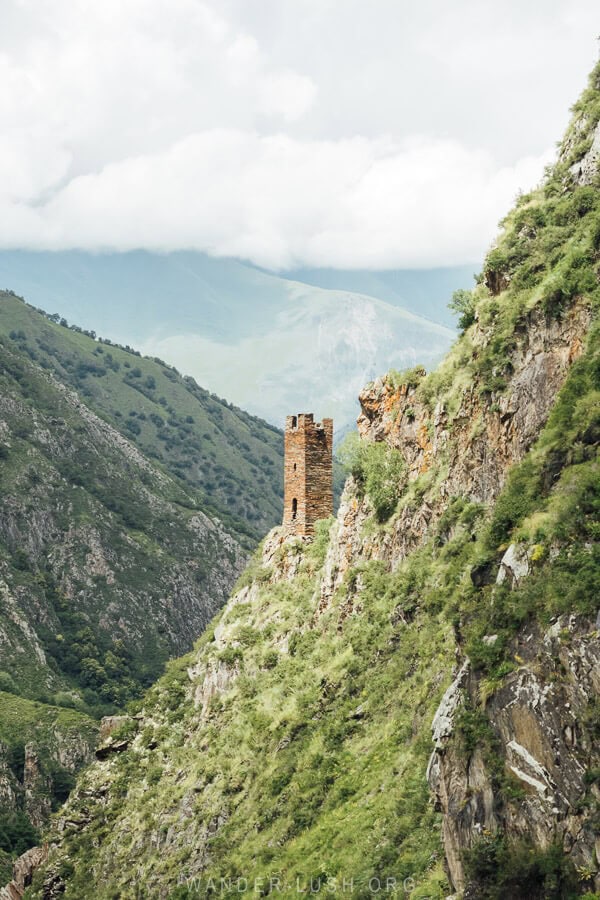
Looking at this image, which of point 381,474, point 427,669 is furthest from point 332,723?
point 381,474

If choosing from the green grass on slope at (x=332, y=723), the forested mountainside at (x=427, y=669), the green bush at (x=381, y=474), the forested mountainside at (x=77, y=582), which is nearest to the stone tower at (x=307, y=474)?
the forested mountainside at (x=427, y=669)

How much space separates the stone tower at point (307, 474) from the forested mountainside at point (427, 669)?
136 cm

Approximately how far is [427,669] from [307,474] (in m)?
19.6

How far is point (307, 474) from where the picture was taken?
49406 mm

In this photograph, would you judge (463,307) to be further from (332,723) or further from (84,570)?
(84,570)

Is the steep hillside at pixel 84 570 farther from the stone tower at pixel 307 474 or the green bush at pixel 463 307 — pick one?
the green bush at pixel 463 307

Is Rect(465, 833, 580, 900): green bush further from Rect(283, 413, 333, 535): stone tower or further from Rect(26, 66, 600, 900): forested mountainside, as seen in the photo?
Rect(283, 413, 333, 535): stone tower

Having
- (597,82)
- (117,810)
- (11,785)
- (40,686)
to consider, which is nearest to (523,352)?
(597,82)

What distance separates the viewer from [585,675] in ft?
63.8

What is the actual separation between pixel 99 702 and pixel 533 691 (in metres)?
139

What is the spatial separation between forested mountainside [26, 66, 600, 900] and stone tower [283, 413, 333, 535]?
4.48ft

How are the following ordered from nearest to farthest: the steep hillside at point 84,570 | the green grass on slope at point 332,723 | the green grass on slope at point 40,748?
the green grass on slope at point 332,723 < the green grass on slope at point 40,748 < the steep hillside at point 84,570

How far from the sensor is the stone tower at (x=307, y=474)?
49406 millimetres

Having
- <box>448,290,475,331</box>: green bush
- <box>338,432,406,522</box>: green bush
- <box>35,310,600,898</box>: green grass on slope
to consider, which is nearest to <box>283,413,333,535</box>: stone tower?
<box>35,310,600,898</box>: green grass on slope
